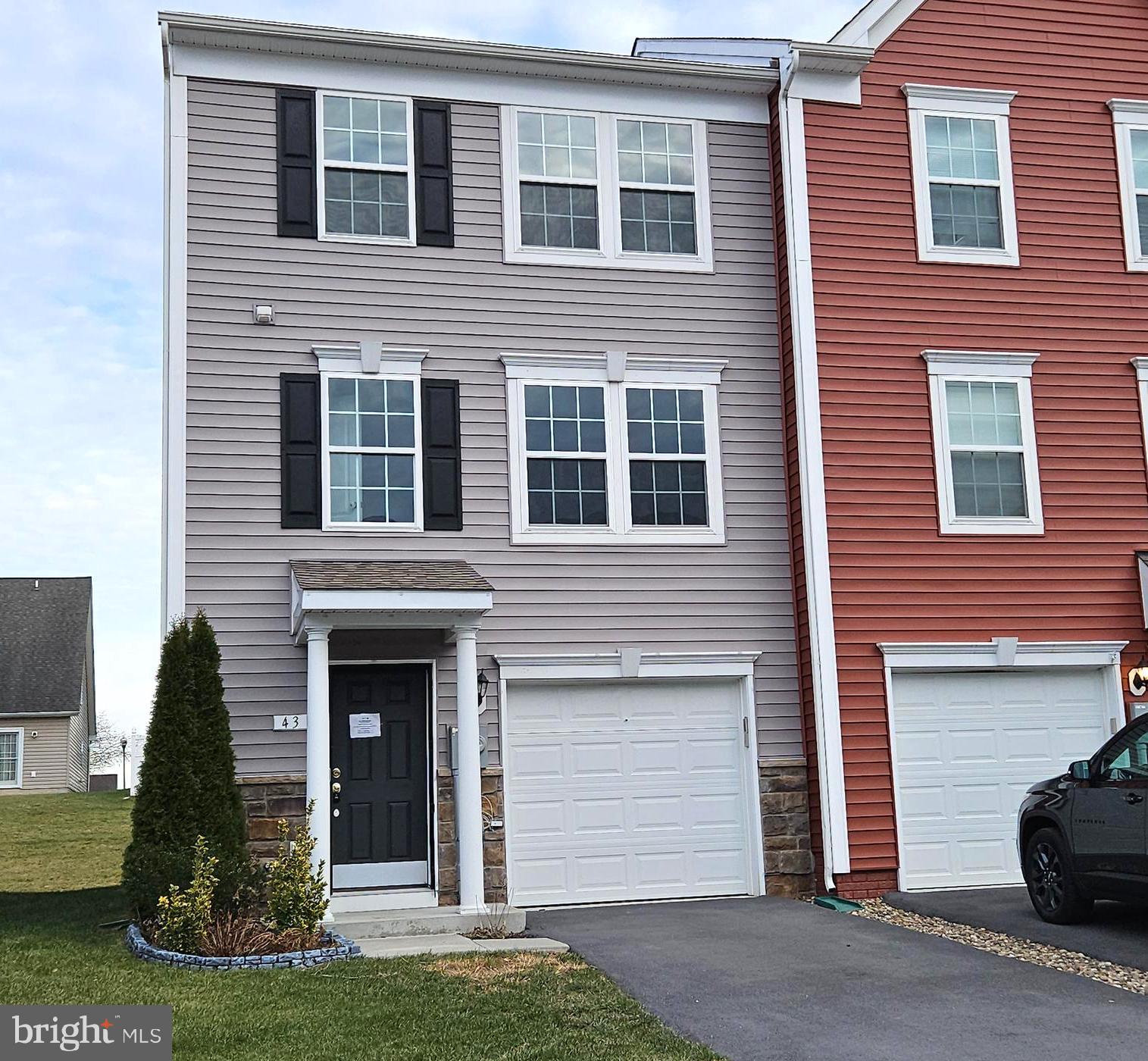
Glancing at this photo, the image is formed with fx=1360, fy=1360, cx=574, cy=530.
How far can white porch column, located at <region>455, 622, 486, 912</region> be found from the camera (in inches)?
430

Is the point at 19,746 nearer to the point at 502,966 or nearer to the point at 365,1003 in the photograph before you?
the point at 502,966

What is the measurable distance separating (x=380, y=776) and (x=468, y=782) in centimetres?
127

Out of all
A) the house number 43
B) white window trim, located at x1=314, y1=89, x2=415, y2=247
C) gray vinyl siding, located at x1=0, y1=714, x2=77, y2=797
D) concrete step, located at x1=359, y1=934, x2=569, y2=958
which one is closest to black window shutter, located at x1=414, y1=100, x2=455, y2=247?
white window trim, located at x1=314, y1=89, x2=415, y2=247

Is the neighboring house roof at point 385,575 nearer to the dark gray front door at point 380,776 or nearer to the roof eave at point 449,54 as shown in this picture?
the dark gray front door at point 380,776

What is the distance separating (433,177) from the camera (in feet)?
42.2

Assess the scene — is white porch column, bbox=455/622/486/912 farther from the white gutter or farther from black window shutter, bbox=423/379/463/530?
the white gutter

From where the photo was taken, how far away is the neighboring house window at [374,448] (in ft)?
40.1

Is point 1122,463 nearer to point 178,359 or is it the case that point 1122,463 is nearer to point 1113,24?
point 1113,24

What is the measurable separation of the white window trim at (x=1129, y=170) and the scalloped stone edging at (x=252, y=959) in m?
10.3

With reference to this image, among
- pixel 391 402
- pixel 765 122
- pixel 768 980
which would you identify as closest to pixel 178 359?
pixel 391 402

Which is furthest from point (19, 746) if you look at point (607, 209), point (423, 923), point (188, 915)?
point (188, 915)

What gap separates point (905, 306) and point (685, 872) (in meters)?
5.86

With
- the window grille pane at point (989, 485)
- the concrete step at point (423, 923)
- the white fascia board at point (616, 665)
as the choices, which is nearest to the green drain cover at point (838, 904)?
the white fascia board at point (616, 665)

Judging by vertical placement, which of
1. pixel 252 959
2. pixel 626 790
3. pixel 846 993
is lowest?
pixel 846 993
